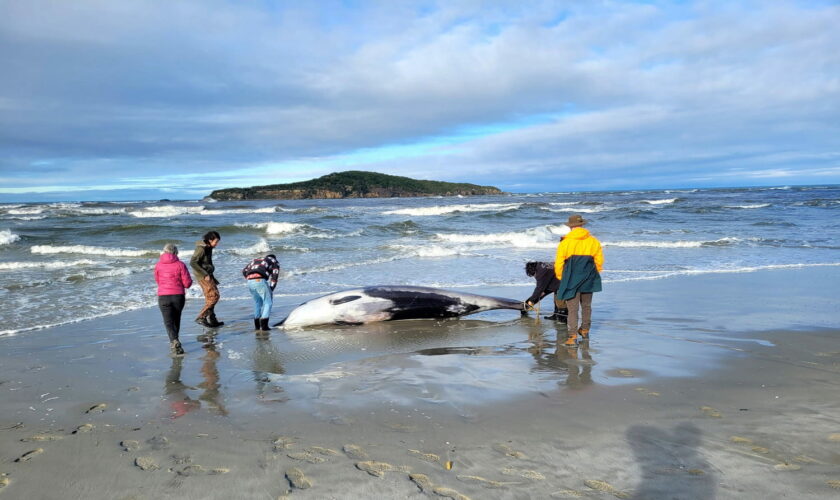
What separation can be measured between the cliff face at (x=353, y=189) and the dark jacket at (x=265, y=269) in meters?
95.7

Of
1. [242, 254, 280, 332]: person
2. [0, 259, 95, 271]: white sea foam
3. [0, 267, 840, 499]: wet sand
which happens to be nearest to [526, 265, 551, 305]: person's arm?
[0, 267, 840, 499]: wet sand

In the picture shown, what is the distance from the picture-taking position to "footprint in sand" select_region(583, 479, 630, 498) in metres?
3.35

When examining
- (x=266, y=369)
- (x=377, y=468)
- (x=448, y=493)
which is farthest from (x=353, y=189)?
(x=448, y=493)

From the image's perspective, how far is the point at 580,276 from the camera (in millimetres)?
7438

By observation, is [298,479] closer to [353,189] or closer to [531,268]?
[531,268]

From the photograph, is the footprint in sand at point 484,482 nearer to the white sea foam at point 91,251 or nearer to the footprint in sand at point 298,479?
the footprint in sand at point 298,479

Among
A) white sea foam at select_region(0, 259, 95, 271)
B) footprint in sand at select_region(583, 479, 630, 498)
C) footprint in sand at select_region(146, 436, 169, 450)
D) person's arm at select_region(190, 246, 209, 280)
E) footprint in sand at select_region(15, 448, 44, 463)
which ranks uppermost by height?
person's arm at select_region(190, 246, 209, 280)

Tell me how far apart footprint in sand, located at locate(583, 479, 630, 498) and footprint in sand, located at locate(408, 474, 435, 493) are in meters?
1.02

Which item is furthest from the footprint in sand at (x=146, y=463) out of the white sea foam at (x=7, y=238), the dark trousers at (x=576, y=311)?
the white sea foam at (x=7, y=238)

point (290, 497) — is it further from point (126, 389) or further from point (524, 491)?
point (126, 389)

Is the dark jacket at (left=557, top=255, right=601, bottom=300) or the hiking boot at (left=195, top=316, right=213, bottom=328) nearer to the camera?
the dark jacket at (left=557, top=255, right=601, bottom=300)

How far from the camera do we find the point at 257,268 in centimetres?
835

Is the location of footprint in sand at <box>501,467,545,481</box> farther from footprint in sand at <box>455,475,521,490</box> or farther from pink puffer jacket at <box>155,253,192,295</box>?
pink puffer jacket at <box>155,253,192,295</box>

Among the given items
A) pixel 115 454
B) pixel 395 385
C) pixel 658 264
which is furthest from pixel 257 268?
pixel 658 264
